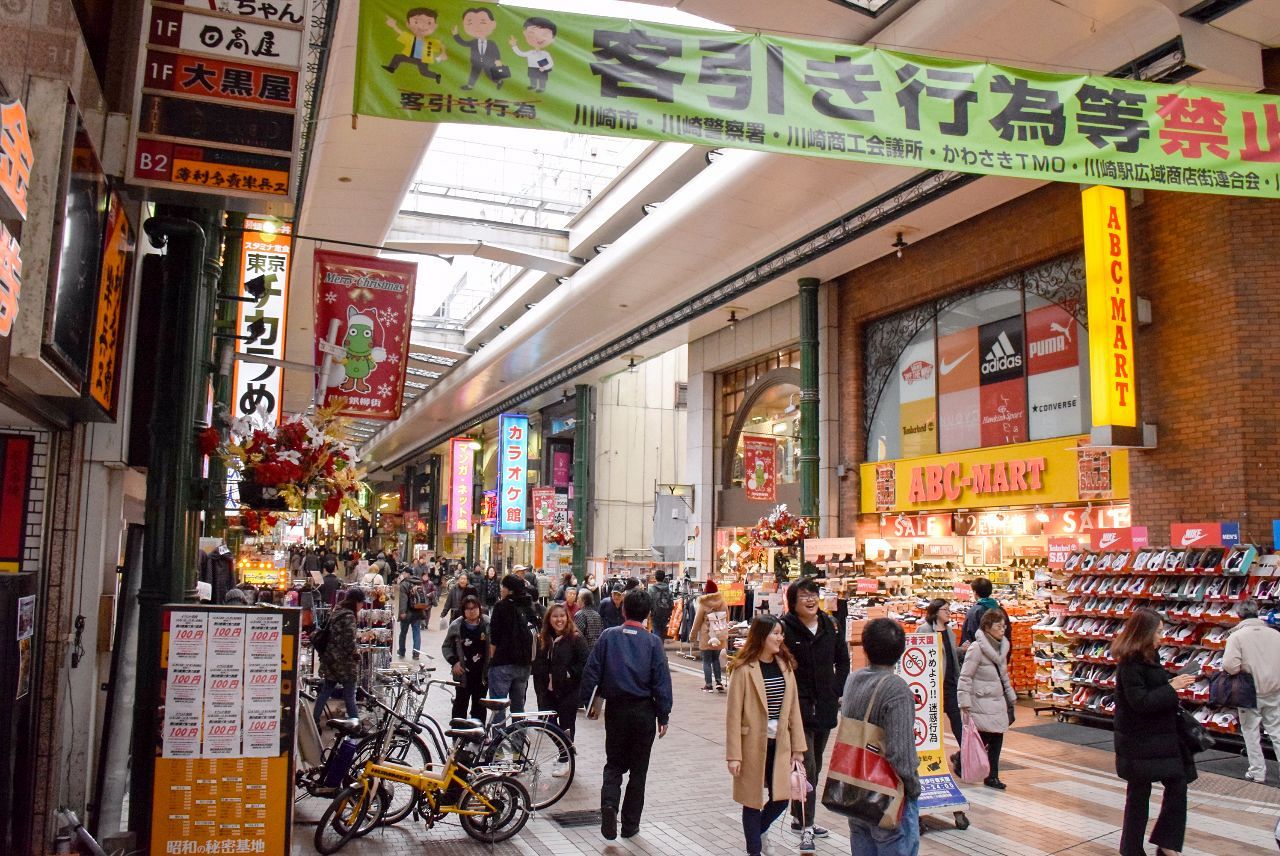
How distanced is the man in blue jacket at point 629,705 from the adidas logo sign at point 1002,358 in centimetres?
1033

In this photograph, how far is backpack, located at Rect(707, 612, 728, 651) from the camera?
13.3 m

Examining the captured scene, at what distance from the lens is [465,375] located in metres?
29.5

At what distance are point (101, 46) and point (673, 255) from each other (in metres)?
12.4

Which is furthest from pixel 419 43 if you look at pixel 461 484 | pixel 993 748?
pixel 461 484

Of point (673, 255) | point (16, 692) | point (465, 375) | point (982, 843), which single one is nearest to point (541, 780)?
point (982, 843)

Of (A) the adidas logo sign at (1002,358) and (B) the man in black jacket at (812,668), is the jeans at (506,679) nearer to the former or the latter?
(B) the man in black jacket at (812,668)

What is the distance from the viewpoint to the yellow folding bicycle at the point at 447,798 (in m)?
6.29

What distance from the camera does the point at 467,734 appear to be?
6.69 meters

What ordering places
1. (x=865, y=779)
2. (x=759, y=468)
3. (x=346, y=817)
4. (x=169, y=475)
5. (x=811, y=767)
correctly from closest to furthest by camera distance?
1. (x=865, y=779)
2. (x=169, y=475)
3. (x=346, y=817)
4. (x=811, y=767)
5. (x=759, y=468)

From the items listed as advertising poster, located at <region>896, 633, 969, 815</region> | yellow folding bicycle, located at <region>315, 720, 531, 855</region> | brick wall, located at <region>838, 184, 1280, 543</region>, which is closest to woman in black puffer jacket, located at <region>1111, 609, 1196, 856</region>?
advertising poster, located at <region>896, 633, 969, 815</region>

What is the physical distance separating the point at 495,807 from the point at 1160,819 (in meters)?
4.23

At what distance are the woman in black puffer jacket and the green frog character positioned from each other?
757cm

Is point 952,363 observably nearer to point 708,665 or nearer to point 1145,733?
point 708,665

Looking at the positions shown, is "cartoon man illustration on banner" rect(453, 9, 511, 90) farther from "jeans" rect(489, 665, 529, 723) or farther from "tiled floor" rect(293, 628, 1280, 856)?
"jeans" rect(489, 665, 529, 723)
